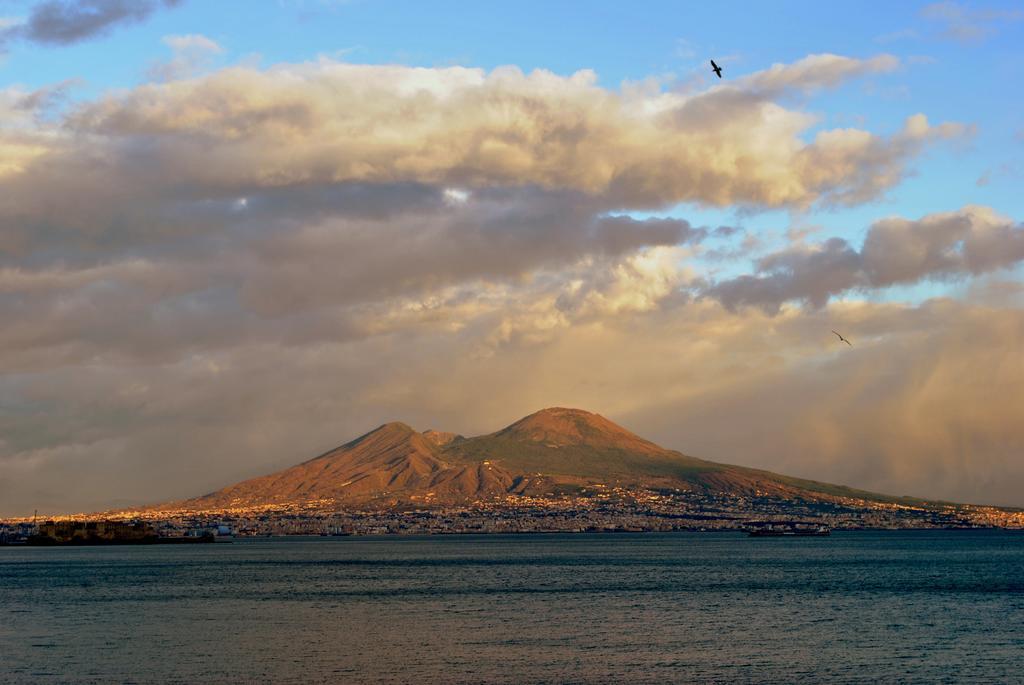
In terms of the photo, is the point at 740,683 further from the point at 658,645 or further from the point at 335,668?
the point at 335,668

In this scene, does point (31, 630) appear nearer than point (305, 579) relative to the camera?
Yes

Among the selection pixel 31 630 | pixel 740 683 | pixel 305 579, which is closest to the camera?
pixel 740 683

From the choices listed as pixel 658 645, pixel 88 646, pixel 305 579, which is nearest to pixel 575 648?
pixel 658 645

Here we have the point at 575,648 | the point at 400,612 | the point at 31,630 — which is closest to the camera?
the point at 575,648

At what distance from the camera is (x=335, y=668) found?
240 ft

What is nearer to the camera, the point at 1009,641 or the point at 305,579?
the point at 1009,641

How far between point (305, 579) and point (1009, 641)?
11243 centimetres

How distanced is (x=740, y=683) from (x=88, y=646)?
48.2m

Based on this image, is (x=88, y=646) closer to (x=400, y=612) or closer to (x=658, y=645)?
(x=400, y=612)

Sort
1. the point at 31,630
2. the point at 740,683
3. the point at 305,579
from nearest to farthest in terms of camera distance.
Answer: the point at 740,683, the point at 31,630, the point at 305,579

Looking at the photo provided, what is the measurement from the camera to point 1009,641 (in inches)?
3295

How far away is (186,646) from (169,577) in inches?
3979

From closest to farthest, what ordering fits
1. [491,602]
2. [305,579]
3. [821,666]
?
[821,666] → [491,602] → [305,579]

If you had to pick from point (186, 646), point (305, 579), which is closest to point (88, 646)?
point (186, 646)
